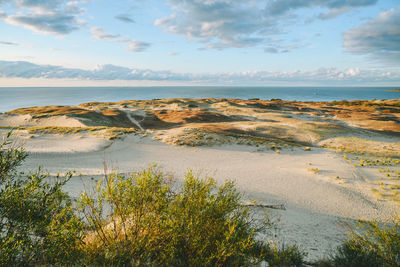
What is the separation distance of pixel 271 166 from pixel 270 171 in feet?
5.21

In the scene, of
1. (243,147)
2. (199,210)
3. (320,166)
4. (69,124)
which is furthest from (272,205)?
(69,124)

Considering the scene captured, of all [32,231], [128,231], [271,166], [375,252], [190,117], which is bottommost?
[271,166]

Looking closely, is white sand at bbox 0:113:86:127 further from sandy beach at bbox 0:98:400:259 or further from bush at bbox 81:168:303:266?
bush at bbox 81:168:303:266

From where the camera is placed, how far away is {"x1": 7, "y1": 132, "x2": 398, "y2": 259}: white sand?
1099 centimetres

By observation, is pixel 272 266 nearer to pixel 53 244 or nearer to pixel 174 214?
pixel 174 214

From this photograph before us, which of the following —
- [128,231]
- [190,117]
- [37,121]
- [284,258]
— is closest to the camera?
[128,231]

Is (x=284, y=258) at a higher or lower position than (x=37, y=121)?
lower

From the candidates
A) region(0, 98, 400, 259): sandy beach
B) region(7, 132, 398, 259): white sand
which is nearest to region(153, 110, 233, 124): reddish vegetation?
region(0, 98, 400, 259): sandy beach

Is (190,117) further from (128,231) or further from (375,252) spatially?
(128,231)

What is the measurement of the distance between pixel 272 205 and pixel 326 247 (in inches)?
159

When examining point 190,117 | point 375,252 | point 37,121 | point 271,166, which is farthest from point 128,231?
point 37,121

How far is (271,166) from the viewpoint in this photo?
796 inches

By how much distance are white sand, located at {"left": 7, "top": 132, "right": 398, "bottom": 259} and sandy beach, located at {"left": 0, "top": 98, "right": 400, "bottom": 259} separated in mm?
39

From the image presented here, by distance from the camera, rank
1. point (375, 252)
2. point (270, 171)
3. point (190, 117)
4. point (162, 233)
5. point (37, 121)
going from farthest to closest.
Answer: point (190, 117) < point (37, 121) < point (270, 171) < point (375, 252) < point (162, 233)
